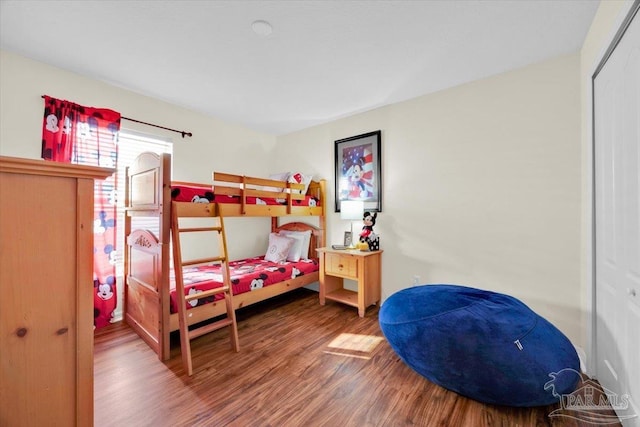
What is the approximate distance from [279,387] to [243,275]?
134 cm

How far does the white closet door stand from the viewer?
1.32m

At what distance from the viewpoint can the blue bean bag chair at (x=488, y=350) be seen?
4.84 feet

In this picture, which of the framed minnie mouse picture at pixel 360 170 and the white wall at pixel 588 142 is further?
the framed minnie mouse picture at pixel 360 170

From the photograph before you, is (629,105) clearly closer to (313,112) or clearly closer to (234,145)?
(313,112)

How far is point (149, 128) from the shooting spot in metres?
2.99

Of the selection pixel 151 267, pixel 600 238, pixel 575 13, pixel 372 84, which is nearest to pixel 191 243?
pixel 151 267

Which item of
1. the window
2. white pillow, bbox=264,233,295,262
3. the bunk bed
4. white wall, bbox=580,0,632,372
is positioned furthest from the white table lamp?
the window

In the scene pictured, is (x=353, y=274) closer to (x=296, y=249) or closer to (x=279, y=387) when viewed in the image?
(x=296, y=249)

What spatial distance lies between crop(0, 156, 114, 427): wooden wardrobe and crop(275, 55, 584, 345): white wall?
110 inches

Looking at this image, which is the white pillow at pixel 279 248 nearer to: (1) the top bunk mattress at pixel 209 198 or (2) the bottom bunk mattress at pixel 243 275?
(2) the bottom bunk mattress at pixel 243 275

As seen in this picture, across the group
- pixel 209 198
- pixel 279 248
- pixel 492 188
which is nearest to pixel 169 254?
pixel 209 198

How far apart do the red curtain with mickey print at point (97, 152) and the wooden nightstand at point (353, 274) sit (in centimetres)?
226

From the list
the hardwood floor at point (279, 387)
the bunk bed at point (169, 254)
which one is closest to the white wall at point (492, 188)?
the hardwood floor at point (279, 387)

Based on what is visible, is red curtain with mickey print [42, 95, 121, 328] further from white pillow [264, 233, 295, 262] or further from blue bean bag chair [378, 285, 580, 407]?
blue bean bag chair [378, 285, 580, 407]
